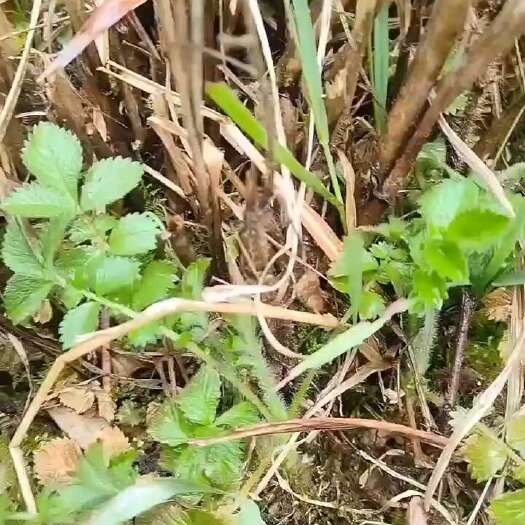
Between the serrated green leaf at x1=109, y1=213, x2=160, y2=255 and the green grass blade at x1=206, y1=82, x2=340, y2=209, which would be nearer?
the green grass blade at x1=206, y1=82, x2=340, y2=209

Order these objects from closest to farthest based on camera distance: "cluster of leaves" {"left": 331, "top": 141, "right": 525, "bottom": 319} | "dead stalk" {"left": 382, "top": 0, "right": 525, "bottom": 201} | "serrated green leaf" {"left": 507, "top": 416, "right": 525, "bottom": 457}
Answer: "dead stalk" {"left": 382, "top": 0, "right": 525, "bottom": 201} < "cluster of leaves" {"left": 331, "top": 141, "right": 525, "bottom": 319} < "serrated green leaf" {"left": 507, "top": 416, "right": 525, "bottom": 457}

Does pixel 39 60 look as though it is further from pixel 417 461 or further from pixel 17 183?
pixel 417 461

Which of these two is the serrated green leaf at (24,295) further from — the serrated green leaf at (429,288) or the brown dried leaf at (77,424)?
the serrated green leaf at (429,288)

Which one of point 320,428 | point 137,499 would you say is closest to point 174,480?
point 137,499

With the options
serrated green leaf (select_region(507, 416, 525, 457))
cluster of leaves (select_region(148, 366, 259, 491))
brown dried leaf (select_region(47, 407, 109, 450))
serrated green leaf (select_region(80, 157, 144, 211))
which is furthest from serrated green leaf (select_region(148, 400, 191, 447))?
serrated green leaf (select_region(507, 416, 525, 457))

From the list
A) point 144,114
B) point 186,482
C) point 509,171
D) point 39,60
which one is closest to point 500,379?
point 509,171

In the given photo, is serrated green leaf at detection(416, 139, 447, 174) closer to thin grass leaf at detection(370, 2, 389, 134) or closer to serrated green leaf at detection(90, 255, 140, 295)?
thin grass leaf at detection(370, 2, 389, 134)
